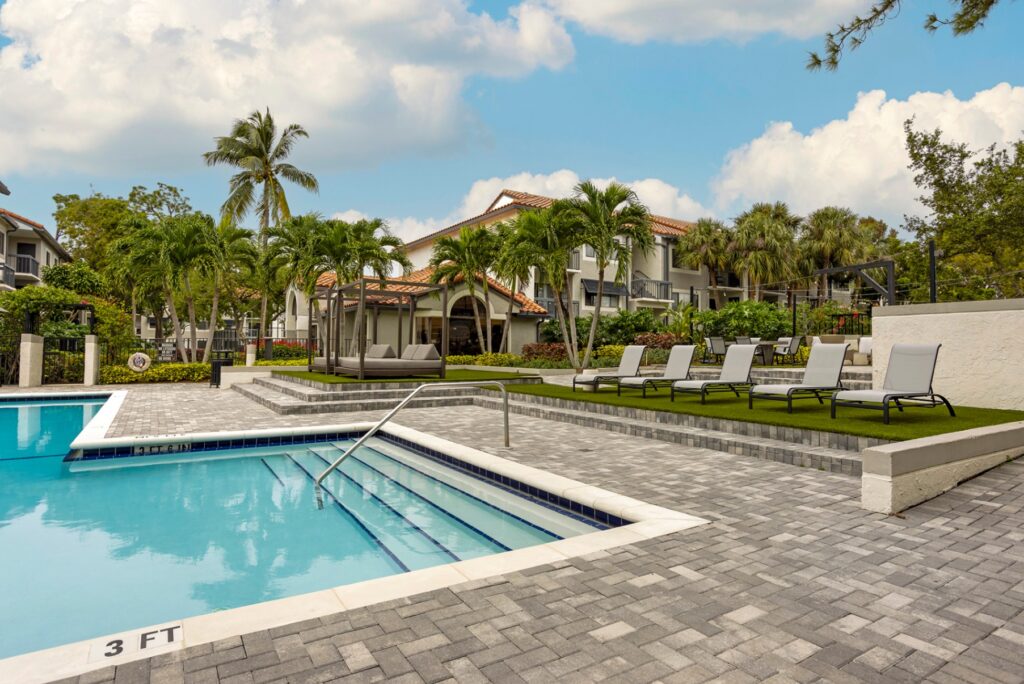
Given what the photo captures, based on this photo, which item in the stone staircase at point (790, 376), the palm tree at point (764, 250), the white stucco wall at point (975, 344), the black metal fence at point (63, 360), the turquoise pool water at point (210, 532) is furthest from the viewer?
the palm tree at point (764, 250)

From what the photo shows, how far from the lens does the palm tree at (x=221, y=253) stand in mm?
22469

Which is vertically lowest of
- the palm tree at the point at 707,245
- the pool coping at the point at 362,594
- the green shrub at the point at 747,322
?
the pool coping at the point at 362,594

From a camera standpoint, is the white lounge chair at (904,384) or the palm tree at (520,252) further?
the palm tree at (520,252)

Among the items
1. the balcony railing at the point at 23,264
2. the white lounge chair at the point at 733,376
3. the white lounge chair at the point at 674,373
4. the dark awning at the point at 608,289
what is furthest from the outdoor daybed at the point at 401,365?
the balcony railing at the point at 23,264

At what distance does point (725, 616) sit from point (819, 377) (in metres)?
7.18

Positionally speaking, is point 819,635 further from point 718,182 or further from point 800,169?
point 718,182

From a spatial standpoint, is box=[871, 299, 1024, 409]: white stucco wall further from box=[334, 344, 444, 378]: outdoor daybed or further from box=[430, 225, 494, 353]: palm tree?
box=[430, 225, 494, 353]: palm tree

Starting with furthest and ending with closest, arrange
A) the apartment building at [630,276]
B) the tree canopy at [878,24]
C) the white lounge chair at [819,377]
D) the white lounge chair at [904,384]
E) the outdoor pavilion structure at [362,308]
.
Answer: the apartment building at [630,276] → the outdoor pavilion structure at [362,308] → the white lounge chair at [819,377] → the white lounge chair at [904,384] → the tree canopy at [878,24]

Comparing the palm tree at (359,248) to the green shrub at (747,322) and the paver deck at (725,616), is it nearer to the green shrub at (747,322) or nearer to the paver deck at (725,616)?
the green shrub at (747,322)

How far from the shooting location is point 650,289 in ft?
117

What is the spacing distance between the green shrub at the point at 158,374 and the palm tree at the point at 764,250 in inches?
1159

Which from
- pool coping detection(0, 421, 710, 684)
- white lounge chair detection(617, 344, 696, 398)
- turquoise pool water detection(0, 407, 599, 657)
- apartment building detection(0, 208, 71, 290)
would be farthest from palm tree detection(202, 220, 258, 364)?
pool coping detection(0, 421, 710, 684)

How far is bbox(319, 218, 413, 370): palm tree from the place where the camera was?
893 inches

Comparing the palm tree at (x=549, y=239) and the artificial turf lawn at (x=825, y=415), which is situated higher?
the palm tree at (x=549, y=239)
